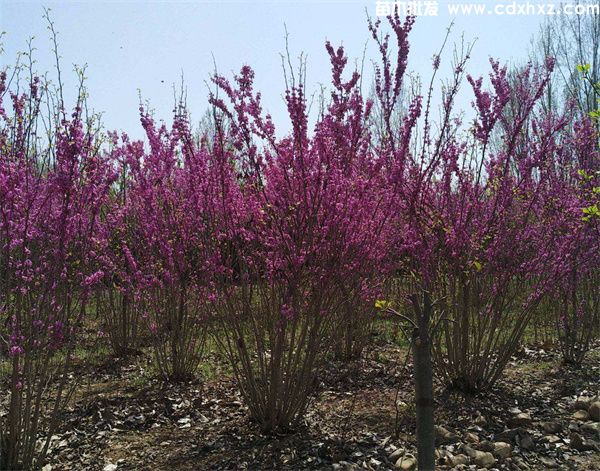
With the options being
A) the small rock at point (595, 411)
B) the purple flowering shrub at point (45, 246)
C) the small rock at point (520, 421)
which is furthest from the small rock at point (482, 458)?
the purple flowering shrub at point (45, 246)

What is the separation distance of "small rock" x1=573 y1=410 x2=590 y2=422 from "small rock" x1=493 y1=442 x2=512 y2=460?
1.02 meters

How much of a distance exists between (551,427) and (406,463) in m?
1.38

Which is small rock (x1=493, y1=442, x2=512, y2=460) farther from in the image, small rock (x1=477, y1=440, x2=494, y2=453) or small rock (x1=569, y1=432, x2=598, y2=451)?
small rock (x1=569, y1=432, x2=598, y2=451)

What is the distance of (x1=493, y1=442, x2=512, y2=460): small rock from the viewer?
356 cm

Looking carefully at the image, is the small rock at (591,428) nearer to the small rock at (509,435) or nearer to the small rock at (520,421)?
the small rock at (520,421)

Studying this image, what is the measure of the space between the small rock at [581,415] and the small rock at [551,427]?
323 mm

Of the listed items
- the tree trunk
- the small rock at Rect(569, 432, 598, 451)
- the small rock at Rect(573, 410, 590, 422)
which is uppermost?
the tree trunk

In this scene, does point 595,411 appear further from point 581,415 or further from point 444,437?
point 444,437

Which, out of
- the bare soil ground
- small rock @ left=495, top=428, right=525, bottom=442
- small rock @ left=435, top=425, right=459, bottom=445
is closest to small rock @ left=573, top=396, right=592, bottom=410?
the bare soil ground

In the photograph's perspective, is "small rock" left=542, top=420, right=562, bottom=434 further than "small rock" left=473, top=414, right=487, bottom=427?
No

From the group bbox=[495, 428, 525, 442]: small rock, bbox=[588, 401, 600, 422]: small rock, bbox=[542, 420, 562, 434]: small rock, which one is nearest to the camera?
bbox=[495, 428, 525, 442]: small rock

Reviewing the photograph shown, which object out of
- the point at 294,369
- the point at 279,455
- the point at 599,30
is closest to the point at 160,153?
the point at 294,369

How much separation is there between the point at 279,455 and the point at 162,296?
266 centimetres

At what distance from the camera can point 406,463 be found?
338cm
